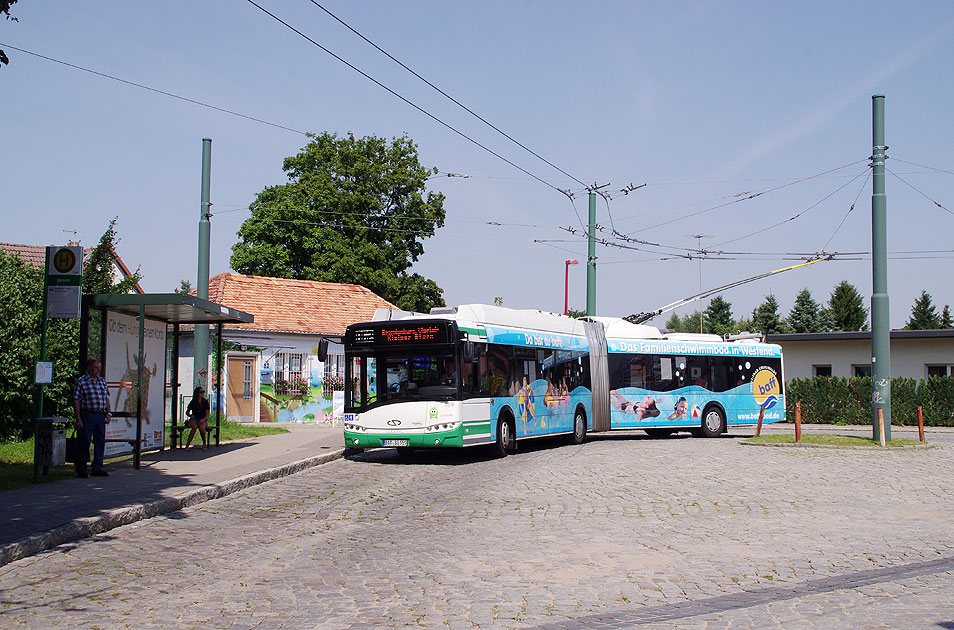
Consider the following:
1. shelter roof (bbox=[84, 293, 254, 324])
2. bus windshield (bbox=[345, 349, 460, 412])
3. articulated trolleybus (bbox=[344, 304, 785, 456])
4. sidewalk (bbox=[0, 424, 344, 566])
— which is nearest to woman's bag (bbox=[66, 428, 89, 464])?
sidewalk (bbox=[0, 424, 344, 566])

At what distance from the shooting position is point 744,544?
29.5 feet

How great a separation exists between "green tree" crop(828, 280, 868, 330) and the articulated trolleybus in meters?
62.0

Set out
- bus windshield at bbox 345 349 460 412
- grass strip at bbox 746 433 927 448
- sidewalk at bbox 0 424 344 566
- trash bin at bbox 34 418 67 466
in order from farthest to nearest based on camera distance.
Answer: grass strip at bbox 746 433 927 448 < bus windshield at bbox 345 349 460 412 < trash bin at bbox 34 418 67 466 < sidewalk at bbox 0 424 344 566

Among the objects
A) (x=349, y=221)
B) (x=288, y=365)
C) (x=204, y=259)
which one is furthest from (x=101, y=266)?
(x=349, y=221)

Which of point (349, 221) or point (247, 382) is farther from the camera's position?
point (349, 221)

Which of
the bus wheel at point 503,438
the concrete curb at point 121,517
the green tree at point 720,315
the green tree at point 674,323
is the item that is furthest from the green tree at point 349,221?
the green tree at point 674,323

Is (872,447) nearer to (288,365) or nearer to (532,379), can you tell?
(532,379)

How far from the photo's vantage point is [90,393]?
43.5 ft

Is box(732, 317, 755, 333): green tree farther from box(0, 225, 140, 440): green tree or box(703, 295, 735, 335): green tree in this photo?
box(0, 225, 140, 440): green tree

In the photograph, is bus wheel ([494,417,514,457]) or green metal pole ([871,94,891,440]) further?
green metal pole ([871,94,891,440])

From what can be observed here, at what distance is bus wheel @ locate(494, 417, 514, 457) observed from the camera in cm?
1933

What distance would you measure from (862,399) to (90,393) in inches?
1292

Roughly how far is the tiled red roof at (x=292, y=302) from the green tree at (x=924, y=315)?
66679 millimetres

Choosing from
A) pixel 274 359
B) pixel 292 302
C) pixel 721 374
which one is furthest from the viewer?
pixel 292 302
